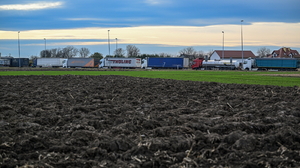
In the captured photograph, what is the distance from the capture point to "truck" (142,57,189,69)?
99125 millimetres

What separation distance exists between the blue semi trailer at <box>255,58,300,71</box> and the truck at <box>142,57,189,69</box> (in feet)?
69.4

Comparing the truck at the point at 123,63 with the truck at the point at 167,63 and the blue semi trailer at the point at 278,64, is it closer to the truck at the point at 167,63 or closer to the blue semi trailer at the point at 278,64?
the truck at the point at 167,63

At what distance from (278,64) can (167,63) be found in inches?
1185

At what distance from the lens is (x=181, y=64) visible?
99125mm

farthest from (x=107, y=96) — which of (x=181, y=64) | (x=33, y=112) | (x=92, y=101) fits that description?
(x=181, y=64)

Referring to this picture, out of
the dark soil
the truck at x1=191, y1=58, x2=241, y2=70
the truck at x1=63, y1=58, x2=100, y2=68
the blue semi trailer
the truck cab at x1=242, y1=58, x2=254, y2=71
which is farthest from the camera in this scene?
the truck at x1=63, y1=58, x2=100, y2=68

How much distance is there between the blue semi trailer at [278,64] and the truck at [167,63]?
69.4 feet

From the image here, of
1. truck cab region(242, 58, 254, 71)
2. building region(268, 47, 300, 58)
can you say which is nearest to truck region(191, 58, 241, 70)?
truck cab region(242, 58, 254, 71)

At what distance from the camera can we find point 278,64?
3319 inches

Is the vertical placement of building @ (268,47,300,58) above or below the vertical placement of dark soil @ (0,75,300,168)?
above

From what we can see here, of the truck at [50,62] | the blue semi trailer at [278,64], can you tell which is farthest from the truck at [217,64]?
the truck at [50,62]

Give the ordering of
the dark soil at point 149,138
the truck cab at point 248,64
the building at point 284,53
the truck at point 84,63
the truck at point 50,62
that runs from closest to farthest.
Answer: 1. the dark soil at point 149,138
2. the truck cab at point 248,64
3. the truck at point 84,63
4. the truck at point 50,62
5. the building at point 284,53

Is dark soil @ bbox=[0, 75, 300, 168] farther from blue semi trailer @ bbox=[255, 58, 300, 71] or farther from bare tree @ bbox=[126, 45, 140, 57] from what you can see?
bare tree @ bbox=[126, 45, 140, 57]

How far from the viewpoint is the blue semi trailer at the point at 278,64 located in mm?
83125
